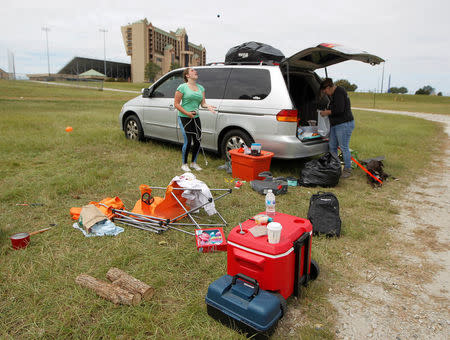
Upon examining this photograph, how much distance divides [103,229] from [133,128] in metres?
4.83

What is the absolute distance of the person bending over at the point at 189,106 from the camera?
17.9 feet

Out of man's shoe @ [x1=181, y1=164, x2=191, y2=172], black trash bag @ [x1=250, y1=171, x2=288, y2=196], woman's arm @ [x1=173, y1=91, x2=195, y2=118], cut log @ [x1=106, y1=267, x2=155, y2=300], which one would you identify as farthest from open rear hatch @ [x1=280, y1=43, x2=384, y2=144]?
cut log @ [x1=106, y1=267, x2=155, y2=300]

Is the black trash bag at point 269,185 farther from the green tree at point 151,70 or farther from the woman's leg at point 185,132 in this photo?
the green tree at point 151,70

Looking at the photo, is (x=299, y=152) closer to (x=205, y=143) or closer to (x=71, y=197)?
(x=205, y=143)

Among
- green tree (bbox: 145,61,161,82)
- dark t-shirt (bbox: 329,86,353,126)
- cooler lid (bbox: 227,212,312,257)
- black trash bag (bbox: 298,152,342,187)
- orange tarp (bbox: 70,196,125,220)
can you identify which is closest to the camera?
cooler lid (bbox: 227,212,312,257)

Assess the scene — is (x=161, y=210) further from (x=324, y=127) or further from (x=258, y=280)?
(x=324, y=127)

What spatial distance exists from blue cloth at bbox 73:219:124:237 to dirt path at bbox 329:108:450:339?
2229 mm

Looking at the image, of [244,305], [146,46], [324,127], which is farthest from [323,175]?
[146,46]

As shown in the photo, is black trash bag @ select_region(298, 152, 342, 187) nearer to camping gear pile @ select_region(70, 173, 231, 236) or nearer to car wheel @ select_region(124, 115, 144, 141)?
camping gear pile @ select_region(70, 173, 231, 236)

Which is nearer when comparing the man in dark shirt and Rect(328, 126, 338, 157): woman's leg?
the man in dark shirt

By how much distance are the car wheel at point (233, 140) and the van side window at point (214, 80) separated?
756 mm

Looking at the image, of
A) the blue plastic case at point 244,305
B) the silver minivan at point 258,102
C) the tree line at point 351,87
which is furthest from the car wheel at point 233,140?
the tree line at point 351,87

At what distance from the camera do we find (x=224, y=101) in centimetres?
593

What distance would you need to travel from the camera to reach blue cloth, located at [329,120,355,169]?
5.66 metres
